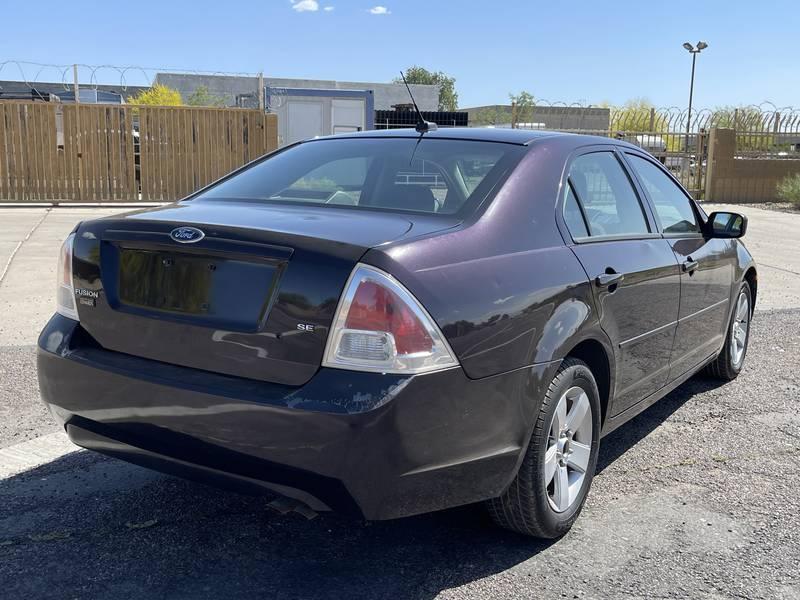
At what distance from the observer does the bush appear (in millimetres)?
20844

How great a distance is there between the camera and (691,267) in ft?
13.9

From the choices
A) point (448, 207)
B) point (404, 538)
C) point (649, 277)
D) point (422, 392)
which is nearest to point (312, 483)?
point (422, 392)

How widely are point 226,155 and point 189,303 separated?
53.8 feet

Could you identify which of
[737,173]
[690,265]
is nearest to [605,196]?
[690,265]

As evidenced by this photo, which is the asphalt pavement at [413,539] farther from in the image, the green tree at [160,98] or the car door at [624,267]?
the green tree at [160,98]

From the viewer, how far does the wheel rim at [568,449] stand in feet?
10.0

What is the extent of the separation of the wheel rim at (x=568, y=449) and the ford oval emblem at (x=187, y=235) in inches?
57.0

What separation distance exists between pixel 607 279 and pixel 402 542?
4.49 feet

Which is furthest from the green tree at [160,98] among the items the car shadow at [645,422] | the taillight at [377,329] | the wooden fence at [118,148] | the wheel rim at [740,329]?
the taillight at [377,329]

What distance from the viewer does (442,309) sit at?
2.49 meters

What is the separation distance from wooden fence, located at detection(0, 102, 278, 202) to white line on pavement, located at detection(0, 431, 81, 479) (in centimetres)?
1468

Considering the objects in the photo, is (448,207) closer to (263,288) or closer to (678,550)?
→ (263,288)

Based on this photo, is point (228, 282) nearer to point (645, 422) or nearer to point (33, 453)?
point (33, 453)

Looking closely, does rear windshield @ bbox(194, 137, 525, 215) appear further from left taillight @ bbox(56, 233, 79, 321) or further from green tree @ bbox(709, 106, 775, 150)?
green tree @ bbox(709, 106, 775, 150)
